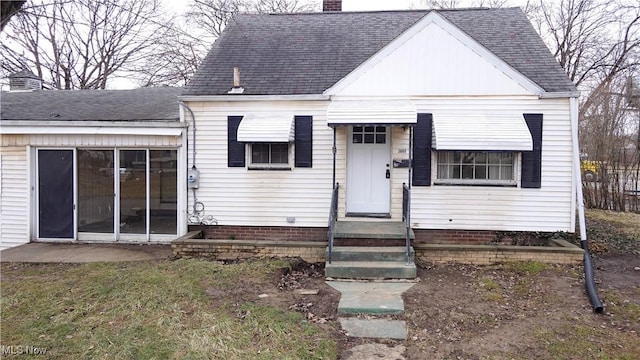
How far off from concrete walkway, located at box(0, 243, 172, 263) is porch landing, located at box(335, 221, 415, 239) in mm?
3486

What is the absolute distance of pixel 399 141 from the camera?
29.0 feet

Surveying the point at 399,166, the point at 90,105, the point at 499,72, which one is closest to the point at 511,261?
the point at 399,166

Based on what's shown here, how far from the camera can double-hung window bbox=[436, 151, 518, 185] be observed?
8.67 metres

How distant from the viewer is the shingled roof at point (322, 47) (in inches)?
360

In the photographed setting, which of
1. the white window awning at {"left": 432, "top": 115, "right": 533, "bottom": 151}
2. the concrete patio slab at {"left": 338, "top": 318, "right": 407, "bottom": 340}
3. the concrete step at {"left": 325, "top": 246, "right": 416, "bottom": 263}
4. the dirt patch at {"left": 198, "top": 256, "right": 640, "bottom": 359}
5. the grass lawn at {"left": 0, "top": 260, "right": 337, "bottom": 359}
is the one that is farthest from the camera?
the white window awning at {"left": 432, "top": 115, "right": 533, "bottom": 151}

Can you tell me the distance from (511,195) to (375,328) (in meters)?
4.93

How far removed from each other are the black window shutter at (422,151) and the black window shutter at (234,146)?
143 inches

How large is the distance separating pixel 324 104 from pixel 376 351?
219 inches

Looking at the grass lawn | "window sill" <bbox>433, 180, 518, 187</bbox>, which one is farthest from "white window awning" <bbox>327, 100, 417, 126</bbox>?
the grass lawn

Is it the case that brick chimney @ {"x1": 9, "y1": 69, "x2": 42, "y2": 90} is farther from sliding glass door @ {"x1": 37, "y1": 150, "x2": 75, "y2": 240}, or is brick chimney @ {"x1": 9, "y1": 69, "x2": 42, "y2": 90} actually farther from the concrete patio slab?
the concrete patio slab

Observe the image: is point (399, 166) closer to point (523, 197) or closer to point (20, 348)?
point (523, 197)

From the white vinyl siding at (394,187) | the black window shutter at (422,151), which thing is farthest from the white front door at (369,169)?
the black window shutter at (422,151)

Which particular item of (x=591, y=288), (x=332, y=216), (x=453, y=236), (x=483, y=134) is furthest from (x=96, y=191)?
(x=591, y=288)

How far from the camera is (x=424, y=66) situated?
8.62 meters
